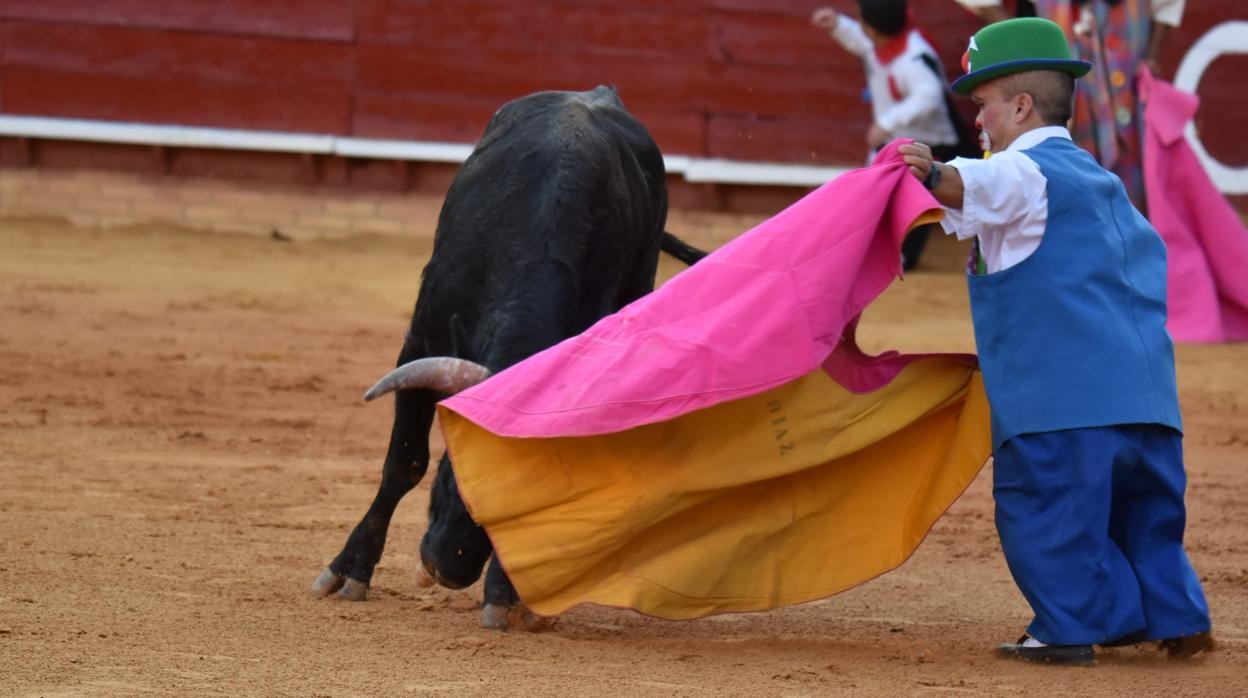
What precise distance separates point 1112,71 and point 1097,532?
554cm

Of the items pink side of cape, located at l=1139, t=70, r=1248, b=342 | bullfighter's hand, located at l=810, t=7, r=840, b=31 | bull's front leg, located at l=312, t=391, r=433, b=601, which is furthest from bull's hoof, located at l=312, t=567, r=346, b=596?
bullfighter's hand, located at l=810, t=7, r=840, b=31

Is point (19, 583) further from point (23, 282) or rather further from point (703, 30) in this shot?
point (703, 30)

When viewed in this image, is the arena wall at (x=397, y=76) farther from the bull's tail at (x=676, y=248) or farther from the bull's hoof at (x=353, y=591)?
the bull's hoof at (x=353, y=591)

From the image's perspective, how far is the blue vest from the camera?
3.19 m

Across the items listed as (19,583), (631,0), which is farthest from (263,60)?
(19,583)

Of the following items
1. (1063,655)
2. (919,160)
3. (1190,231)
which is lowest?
(1063,655)

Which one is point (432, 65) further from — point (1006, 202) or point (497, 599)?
point (1006, 202)

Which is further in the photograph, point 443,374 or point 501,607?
point 501,607

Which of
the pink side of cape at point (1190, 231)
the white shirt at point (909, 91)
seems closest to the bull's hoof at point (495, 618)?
the pink side of cape at point (1190, 231)

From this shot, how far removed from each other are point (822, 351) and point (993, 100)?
57 cm

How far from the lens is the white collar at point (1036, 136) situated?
10.6ft

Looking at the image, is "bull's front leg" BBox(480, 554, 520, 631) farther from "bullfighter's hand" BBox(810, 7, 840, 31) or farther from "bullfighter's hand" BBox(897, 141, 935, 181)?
"bullfighter's hand" BBox(810, 7, 840, 31)

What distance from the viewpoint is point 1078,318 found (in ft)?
10.5

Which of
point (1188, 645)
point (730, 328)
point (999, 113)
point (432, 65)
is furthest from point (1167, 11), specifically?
point (730, 328)
